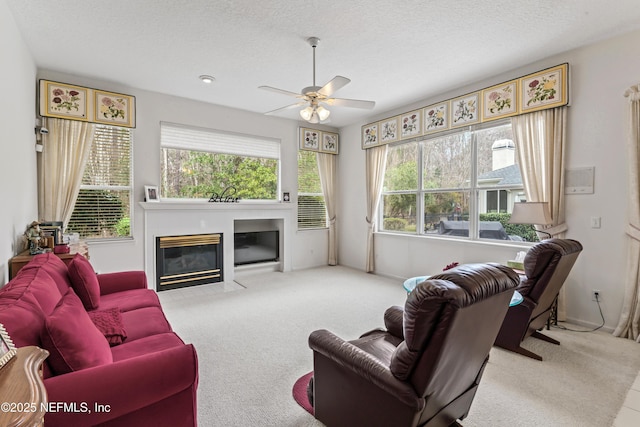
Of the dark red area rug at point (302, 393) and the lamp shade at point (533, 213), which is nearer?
the dark red area rug at point (302, 393)

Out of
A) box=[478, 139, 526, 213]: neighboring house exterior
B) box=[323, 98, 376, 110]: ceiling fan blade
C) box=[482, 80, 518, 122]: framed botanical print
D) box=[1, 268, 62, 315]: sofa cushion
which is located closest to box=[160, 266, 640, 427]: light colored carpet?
box=[1, 268, 62, 315]: sofa cushion

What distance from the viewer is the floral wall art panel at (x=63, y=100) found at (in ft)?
12.7

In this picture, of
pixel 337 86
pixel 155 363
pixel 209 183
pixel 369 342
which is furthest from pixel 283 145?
pixel 155 363

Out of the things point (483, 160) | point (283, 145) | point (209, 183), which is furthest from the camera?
point (283, 145)

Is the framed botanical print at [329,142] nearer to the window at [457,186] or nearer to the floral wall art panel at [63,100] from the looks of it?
the window at [457,186]

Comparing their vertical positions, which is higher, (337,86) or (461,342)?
(337,86)

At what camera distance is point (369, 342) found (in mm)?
2018

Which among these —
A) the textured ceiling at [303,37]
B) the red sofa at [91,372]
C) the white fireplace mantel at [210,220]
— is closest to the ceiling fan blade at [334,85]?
the textured ceiling at [303,37]

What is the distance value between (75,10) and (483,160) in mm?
4826

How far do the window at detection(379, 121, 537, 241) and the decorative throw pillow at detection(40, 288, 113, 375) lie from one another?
4.46 metres

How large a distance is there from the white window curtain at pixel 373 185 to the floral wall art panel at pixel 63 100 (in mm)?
4412

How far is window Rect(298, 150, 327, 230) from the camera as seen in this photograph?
21.0ft

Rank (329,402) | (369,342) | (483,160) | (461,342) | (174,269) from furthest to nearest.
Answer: (174,269), (483,160), (369,342), (329,402), (461,342)

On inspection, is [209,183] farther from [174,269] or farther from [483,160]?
[483,160]
